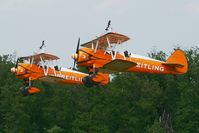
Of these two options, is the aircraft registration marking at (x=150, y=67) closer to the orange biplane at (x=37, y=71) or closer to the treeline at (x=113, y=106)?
the orange biplane at (x=37, y=71)

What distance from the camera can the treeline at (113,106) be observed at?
7394 centimetres

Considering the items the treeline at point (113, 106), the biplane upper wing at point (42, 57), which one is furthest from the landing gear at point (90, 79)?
the treeline at point (113, 106)

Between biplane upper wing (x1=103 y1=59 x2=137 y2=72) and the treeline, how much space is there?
21856 millimetres

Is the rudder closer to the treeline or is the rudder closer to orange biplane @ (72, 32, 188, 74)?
orange biplane @ (72, 32, 188, 74)

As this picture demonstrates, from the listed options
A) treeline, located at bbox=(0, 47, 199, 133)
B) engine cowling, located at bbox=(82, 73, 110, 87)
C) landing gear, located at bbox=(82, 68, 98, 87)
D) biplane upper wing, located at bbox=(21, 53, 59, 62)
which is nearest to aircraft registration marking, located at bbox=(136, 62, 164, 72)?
engine cowling, located at bbox=(82, 73, 110, 87)

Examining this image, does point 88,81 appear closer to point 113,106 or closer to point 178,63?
point 178,63

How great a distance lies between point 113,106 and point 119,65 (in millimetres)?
29371

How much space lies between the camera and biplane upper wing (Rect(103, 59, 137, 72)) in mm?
46188

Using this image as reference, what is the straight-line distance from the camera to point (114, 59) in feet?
153

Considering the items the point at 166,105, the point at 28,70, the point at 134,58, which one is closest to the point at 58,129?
the point at 166,105

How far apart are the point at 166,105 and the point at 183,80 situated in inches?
157

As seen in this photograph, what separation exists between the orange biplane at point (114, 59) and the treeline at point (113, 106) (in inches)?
743

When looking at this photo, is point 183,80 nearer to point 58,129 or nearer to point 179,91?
point 179,91

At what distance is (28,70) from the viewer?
2194 inches
